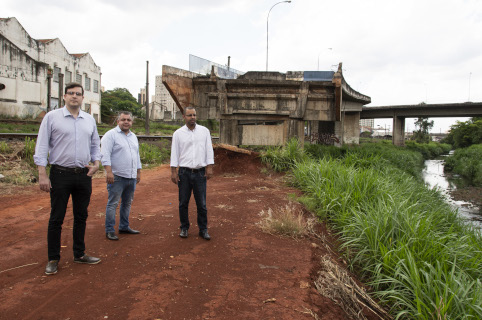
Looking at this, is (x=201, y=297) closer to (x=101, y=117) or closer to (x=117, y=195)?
(x=117, y=195)

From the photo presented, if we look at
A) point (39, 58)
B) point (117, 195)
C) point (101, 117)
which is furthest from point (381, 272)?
Result: point (101, 117)

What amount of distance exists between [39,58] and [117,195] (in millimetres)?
32311

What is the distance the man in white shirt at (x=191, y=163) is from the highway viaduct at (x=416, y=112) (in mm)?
35026

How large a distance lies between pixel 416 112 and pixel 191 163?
125 ft

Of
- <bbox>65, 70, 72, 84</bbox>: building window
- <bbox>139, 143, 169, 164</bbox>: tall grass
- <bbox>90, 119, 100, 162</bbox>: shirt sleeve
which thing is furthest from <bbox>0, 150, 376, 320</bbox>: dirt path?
<bbox>65, 70, 72, 84</bbox>: building window

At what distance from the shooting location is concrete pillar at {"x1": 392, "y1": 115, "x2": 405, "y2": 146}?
38406 millimetres

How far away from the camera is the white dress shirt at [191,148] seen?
4508 mm

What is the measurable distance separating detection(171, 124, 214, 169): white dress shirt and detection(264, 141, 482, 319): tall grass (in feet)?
7.62

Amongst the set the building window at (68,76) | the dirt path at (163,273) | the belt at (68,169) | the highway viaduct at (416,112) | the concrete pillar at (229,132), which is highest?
the building window at (68,76)

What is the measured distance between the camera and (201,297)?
3.09 meters

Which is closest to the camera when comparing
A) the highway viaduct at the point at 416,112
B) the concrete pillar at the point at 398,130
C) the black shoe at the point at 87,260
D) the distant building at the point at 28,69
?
the black shoe at the point at 87,260

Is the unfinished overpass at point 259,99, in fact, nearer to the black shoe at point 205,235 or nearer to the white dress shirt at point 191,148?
the white dress shirt at point 191,148

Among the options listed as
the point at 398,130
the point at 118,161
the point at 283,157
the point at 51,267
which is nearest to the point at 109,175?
the point at 118,161

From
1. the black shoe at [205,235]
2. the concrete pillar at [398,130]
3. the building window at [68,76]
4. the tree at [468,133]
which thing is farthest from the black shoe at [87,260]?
the tree at [468,133]
